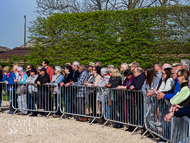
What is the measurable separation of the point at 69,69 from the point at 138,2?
14507 millimetres

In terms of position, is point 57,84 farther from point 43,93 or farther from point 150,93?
point 150,93

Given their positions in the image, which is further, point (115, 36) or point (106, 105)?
point (115, 36)

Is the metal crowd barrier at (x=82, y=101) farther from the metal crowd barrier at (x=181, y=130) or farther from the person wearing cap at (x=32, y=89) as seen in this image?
the metal crowd barrier at (x=181, y=130)

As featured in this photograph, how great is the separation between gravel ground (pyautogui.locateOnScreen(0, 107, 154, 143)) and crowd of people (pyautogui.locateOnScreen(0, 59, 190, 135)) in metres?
0.55

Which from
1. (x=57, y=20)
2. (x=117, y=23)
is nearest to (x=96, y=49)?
(x=117, y=23)

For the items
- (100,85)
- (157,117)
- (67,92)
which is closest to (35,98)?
(67,92)

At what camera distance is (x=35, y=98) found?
33.9 ft

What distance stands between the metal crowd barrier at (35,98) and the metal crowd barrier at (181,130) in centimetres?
562

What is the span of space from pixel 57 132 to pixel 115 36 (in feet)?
29.7

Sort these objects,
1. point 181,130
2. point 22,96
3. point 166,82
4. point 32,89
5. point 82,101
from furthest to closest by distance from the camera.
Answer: point 22,96 < point 32,89 < point 82,101 < point 166,82 < point 181,130

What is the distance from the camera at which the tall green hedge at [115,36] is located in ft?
47.9

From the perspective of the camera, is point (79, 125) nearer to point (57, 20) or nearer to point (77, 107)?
point (77, 107)

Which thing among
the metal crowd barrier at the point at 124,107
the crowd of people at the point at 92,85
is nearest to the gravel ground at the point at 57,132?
the metal crowd barrier at the point at 124,107

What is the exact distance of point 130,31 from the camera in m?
15.2
